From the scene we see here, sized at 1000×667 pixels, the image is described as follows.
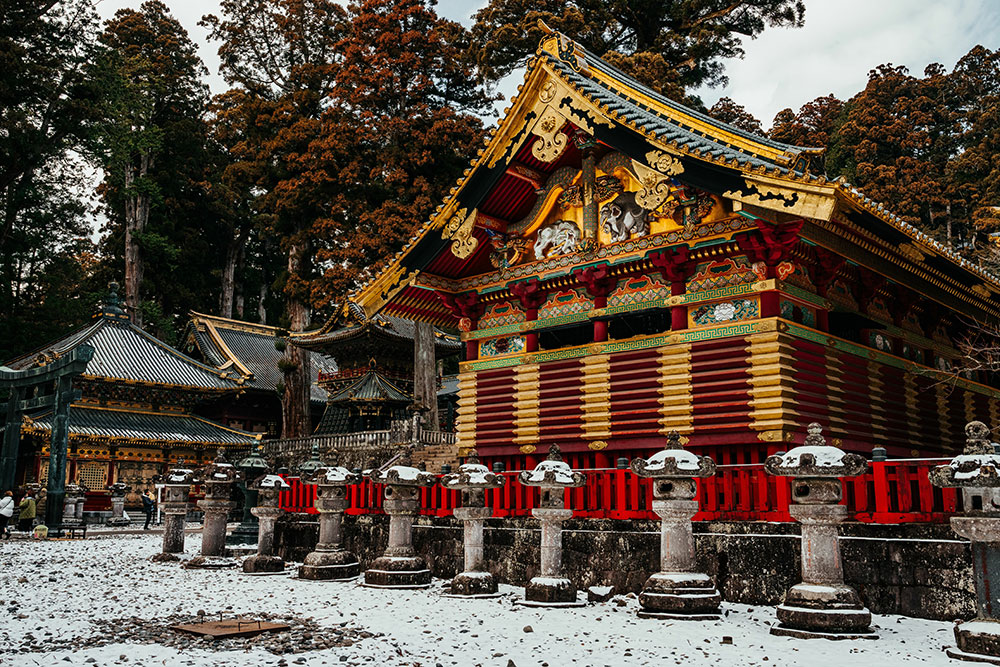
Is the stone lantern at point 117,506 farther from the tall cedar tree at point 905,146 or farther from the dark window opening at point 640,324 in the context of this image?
the tall cedar tree at point 905,146

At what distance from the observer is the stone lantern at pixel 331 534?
14070 millimetres

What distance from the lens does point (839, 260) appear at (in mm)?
15023

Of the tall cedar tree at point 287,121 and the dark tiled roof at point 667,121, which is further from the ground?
the tall cedar tree at point 287,121

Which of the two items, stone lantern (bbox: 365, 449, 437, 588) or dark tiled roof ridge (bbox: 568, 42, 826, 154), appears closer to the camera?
stone lantern (bbox: 365, 449, 437, 588)

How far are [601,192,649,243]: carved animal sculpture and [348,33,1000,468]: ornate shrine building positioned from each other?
6 centimetres

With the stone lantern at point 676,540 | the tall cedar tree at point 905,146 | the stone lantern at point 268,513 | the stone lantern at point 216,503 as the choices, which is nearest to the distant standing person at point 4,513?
the stone lantern at point 216,503

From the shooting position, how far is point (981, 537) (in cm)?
766

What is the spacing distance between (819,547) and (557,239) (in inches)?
382

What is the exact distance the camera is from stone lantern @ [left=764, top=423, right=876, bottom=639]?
8422mm

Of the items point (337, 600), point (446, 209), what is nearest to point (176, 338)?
point (446, 209)

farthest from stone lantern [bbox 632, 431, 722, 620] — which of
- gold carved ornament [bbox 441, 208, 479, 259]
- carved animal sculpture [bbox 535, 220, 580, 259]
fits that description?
gold carved ornament [bbox 441, 208, 479, 259]

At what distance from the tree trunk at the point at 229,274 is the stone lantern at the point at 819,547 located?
60398 millimetres

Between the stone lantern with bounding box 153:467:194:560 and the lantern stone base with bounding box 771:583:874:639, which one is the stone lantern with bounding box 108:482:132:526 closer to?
the stone lantern with bounding box 153:467:194:560

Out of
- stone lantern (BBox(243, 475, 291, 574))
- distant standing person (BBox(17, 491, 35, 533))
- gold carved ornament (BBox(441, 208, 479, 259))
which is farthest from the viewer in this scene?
distant standing person (BBox(17, 491, 35, 533))
